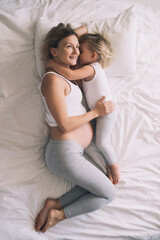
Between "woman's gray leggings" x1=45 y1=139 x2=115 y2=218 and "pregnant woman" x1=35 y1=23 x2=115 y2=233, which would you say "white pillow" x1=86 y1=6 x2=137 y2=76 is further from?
"woman's gray leggings" x1=45 y1=139 x2=115 y2=218

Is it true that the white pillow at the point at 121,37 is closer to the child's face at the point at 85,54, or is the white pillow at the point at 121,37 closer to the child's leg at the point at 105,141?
the child's face at the point at 85,54

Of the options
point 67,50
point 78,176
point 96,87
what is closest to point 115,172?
point 78,176

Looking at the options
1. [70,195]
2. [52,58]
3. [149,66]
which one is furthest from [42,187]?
[149,66]

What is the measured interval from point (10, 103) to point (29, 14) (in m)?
0.58

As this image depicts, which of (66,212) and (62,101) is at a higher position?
(62,101)

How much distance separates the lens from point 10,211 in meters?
1.20

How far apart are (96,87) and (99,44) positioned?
0.24 meters

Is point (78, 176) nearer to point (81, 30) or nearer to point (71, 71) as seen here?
point (71, 71)

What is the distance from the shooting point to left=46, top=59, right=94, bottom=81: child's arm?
1.21 m

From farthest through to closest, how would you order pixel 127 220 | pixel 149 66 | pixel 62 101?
pixel 149 66, pixel 127 220, pixel 62 101

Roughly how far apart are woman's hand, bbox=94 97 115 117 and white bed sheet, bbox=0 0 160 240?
14 centimetres

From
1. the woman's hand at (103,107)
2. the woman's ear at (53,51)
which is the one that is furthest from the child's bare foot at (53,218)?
the woman's ear at (53,51)

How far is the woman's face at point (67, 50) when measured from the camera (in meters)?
1.19

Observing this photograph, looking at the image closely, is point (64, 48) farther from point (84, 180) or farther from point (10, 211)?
point (10, 211)
